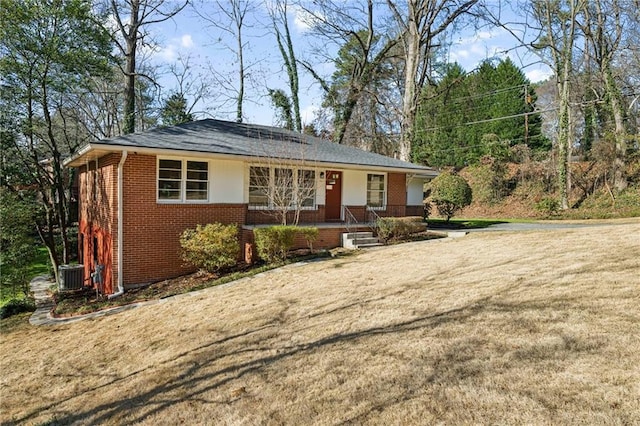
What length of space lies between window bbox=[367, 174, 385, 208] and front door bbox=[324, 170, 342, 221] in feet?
4.37

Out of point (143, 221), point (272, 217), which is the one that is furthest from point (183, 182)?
point (272, 217)

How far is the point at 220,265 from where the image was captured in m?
10.8

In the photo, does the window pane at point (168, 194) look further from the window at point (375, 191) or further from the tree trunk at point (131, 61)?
the tree trunk at point (131, 61)

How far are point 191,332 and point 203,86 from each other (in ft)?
76.2

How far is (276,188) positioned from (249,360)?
798 centimetres

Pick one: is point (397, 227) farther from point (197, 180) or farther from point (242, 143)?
point (197, 180)

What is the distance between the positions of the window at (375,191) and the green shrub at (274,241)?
522cm

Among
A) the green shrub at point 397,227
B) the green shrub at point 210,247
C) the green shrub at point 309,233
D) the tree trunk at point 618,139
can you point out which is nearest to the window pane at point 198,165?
the green shrub at point 210,247

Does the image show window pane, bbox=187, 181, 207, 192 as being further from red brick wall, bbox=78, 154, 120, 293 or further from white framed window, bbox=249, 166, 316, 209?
red brick wall, bbox=78, 154, 120, 293

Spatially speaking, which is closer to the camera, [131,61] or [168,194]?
[168,194]

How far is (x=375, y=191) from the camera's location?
15.9 m

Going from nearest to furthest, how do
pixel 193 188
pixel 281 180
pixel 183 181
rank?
pixel 183 181 < pixel 193 188 < pixel 281 180

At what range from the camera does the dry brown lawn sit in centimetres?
340

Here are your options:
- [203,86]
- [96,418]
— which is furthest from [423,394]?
[203,86]
